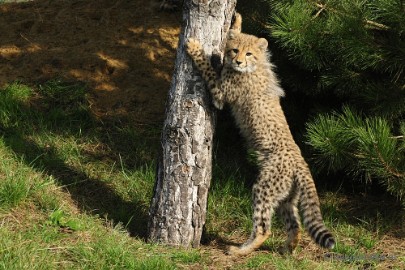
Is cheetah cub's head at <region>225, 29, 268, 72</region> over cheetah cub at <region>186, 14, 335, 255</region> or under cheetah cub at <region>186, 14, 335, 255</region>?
over

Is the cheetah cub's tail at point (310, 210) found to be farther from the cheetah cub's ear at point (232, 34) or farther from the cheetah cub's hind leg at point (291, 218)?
the cheetah cub's ear at point (232, 34)

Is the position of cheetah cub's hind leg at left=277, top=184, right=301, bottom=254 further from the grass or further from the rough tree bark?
the rough tree bark

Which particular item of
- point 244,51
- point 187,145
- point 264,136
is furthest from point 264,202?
point 244,51

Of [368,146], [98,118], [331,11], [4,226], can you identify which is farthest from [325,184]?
[4,226]

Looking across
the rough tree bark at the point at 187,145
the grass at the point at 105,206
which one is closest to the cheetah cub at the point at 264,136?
the rough tree bark at the point at 187,145

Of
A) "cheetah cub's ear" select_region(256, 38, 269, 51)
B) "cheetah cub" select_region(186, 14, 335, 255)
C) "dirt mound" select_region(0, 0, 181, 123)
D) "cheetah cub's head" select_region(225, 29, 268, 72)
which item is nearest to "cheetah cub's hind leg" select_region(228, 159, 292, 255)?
"cheetah cub" select_region(186, 14, 335, 255)

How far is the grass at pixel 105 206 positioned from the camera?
13.8ft

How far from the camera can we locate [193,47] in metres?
4.41

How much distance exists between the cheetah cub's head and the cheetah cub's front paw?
0.45 m

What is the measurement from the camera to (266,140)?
189 inches

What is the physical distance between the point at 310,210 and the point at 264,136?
662 millimetres

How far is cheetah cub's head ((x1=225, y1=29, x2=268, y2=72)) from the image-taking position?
4812 mm

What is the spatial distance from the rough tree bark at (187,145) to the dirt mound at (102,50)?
1.66 metres

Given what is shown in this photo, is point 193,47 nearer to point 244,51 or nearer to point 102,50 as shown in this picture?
point 244,51
